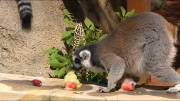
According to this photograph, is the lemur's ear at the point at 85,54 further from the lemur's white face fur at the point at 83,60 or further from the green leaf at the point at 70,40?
the green leaf at the point at 70,40

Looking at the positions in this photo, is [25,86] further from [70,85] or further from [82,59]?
[82,59]

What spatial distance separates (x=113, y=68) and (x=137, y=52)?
43 cm

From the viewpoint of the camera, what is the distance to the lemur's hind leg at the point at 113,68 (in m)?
4.88

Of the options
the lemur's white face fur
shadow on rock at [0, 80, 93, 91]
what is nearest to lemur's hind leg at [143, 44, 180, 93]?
the lemur's white face fur

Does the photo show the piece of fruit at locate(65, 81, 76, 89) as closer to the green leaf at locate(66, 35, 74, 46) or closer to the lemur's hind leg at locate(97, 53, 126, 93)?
the lemur's hind leg at locate(97, 53, 126, 93)

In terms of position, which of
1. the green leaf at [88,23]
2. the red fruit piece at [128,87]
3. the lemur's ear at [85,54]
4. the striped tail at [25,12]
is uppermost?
the striped tail at [25,12]

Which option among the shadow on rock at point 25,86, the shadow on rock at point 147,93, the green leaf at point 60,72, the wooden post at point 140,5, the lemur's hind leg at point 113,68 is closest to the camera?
the shadow on rock at point 147,93

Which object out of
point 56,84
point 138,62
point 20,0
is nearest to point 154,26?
point 138,62

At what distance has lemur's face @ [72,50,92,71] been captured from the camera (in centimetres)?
521

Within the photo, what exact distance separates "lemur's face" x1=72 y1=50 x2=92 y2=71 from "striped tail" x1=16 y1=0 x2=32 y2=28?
165 cm

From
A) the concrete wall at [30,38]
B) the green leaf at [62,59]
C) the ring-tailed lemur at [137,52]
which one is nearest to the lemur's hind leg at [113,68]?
the ring-tailed lemur at [137,52]

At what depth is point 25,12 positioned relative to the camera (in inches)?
251

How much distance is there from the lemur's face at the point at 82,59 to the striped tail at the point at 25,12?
1.65 m

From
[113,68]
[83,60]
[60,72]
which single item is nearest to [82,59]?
[83,60]
